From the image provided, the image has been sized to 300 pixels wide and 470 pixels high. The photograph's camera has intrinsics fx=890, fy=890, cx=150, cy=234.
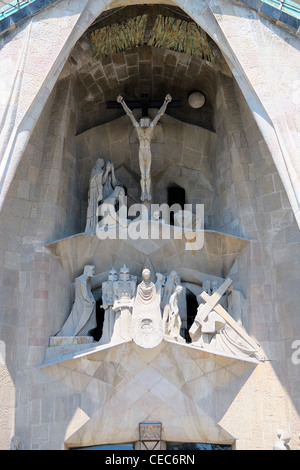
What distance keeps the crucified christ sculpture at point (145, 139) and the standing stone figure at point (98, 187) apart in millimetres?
476

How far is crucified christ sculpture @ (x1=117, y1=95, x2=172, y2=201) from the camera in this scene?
12.8 m

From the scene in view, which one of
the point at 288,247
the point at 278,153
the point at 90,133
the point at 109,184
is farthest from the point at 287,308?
the point at 90,133

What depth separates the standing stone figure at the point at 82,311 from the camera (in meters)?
12.0

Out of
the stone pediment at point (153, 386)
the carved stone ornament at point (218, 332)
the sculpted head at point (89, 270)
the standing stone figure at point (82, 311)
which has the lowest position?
the stone pediment at point (153, 386)

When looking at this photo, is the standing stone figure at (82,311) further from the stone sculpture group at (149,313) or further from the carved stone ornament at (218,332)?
the carved stone ornament at (218,332)

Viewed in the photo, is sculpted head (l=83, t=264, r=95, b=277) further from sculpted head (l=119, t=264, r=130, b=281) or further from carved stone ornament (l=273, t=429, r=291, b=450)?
carved stone ornament (l=273, t=429, r=291, b=450)

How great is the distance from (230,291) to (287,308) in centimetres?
86

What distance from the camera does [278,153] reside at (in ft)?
35.1

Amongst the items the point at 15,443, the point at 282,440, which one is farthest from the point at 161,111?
the point at 15,443

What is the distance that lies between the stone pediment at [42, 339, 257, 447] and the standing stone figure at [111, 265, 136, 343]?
0.16 meters

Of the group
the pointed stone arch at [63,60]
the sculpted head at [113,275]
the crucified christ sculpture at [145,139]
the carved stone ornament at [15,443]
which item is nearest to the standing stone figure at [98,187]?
the crucified christ sculpture at [145,139]

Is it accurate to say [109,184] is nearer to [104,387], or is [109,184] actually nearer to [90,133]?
[90,133]

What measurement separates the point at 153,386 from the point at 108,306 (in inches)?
49.0

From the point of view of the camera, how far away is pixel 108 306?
12047mm
